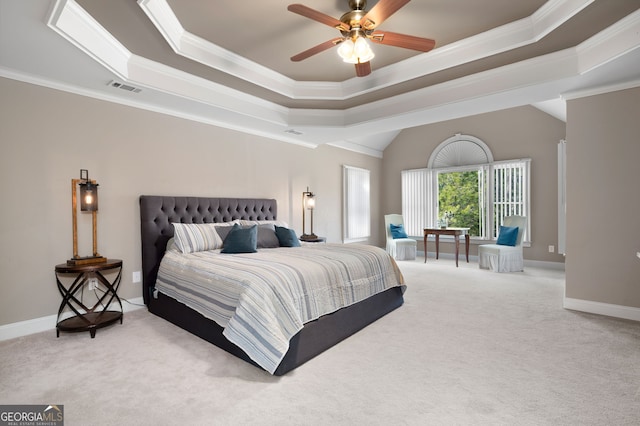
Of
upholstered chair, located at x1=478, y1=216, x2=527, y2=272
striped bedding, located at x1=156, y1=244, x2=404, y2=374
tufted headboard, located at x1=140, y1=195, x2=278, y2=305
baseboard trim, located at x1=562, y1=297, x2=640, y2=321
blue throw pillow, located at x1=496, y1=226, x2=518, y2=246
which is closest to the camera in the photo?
striped bedding, located at x1=156, y1=244, x2=404, y2=374

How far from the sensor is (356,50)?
235 centimetres

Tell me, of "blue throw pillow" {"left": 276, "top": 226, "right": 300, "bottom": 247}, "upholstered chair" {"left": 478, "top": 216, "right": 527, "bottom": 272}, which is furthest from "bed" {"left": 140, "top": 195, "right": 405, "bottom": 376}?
"upholstered chair" {"left": 478, "top": 216, "right": 527, "bottom": 272}

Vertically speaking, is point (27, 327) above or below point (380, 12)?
below

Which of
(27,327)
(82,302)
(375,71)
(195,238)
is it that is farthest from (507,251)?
(27,327)

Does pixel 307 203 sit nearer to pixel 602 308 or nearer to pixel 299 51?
pixel 299 51

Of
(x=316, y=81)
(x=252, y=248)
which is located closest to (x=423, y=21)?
(x=316, y=81)

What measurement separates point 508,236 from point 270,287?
16.7 feet

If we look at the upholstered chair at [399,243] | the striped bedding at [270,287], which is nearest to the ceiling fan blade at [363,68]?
the striped bedding at [270,287]

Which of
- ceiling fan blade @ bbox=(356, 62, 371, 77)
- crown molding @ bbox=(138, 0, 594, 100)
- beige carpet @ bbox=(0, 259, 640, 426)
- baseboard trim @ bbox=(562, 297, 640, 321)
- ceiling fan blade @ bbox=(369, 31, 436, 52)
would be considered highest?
crown molding @ bbox=(138, 0, 594, 100)

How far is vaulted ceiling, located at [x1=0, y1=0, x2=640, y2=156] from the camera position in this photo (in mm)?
2402

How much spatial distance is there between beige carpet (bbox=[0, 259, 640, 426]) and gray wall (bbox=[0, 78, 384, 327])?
62 centimetres

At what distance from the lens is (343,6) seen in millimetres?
2516

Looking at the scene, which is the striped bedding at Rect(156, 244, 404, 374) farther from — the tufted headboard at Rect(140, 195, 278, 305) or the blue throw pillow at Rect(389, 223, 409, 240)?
the blue throw pillow at Rect(389, 223, 409, 240)

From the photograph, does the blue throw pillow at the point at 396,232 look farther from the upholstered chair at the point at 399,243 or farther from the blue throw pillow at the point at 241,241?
the blue throw pillow at the point at 241,241
